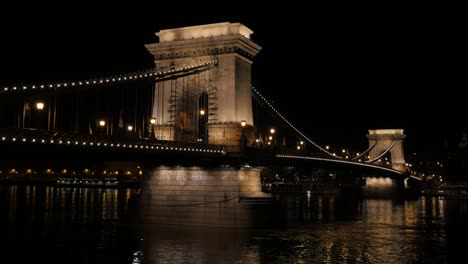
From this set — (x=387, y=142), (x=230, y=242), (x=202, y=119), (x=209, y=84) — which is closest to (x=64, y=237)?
(x=230, y=242)

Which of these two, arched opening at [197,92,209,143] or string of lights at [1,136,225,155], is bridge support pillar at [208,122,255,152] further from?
string of lights at [1,136,225,155]

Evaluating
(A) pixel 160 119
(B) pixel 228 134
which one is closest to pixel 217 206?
(B) pixel 228 134

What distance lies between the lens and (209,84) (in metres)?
42.2

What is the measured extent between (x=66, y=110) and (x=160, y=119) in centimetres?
1523

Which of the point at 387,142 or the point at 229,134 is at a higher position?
the point at 387,142

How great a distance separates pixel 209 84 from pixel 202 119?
14.4ft

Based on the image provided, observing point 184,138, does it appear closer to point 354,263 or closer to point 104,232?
point 104,232

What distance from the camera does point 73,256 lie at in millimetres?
28766

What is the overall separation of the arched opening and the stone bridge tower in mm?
756

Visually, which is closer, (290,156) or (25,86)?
(25,86)

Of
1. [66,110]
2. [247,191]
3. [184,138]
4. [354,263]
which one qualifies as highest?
[66,110]

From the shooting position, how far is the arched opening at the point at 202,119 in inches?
1729

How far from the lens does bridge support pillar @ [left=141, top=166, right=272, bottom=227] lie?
37375 mm

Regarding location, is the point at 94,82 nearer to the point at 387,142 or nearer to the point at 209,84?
the point at 209,84
